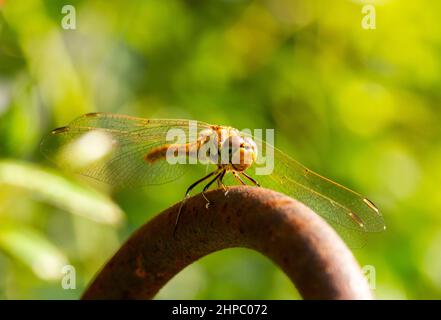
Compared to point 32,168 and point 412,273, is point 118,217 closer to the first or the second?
point 32,168

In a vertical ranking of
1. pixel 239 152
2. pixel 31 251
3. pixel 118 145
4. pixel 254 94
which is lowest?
pixel 31 251

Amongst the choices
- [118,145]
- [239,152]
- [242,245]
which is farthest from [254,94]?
A: [242,245]

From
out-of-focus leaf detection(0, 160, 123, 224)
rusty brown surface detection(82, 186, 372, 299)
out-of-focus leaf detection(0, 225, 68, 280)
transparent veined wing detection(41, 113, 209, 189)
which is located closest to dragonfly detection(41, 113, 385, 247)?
transparent veined wing detection(41, 113, 209, 189)

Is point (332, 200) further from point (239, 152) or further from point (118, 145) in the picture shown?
point (118, 145)

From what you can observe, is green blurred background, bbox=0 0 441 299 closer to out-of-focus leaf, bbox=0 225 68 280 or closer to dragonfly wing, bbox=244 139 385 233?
out-of-focus leaf, bbox=0 225 68 280

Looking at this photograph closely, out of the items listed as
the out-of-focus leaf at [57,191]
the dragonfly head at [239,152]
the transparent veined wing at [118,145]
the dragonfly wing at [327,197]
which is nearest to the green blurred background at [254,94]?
the out-of-focus leaf at [57,191]
